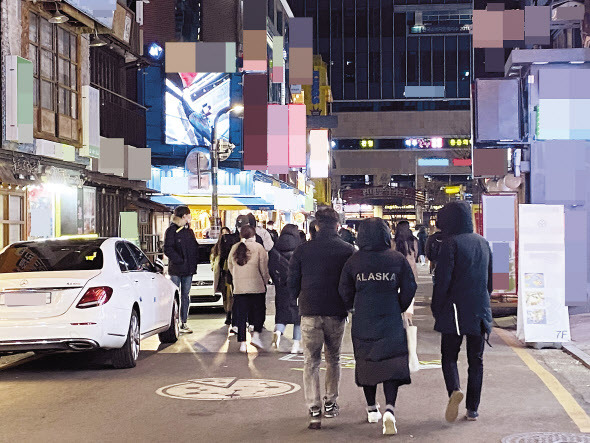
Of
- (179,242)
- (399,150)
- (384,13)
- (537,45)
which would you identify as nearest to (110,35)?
(537,45)

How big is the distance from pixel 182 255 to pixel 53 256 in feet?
13.2

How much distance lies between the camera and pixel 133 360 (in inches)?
461

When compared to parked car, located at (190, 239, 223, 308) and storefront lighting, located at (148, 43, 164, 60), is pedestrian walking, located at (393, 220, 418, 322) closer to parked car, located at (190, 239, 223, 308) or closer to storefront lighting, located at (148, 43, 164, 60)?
parked car, located at (190, 239, 223, 308)

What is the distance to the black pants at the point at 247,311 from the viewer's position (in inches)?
524

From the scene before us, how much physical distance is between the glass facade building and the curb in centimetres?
9139

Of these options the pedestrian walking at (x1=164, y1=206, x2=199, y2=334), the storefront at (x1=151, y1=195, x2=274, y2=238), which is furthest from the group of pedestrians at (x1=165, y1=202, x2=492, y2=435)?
the storefront at (x1=151, y1=195, x2=274, y2=238)

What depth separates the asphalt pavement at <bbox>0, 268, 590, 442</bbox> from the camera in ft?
25.1

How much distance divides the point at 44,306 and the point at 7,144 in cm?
1068

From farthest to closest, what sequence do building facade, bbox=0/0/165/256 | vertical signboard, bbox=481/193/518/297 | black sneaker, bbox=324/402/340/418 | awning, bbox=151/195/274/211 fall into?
awning, bbox=151/195/274/211
building facade, bbox=0/0/165/256
vertical signboard, bbox=481/193/518/297
black sneaker, bbox=324/402/340/418

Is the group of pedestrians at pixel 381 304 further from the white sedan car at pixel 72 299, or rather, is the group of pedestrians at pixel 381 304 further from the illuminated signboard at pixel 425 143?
the illuminated signboard at pixel 425 143

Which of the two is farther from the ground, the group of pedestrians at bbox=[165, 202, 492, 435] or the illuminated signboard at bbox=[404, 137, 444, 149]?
the illuminated signboard at bbox=[404, 137, 444, 149]

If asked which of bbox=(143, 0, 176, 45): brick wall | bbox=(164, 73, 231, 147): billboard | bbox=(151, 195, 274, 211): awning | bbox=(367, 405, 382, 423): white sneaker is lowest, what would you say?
bbox=(367, 405, 382, 423): white sneaker

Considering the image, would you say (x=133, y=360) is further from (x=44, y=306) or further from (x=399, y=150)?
(x=399, y=150)

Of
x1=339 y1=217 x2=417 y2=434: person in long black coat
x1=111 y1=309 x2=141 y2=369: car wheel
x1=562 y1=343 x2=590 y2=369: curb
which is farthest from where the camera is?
x1=562 y1=343 x2=590 y2=369: curb
